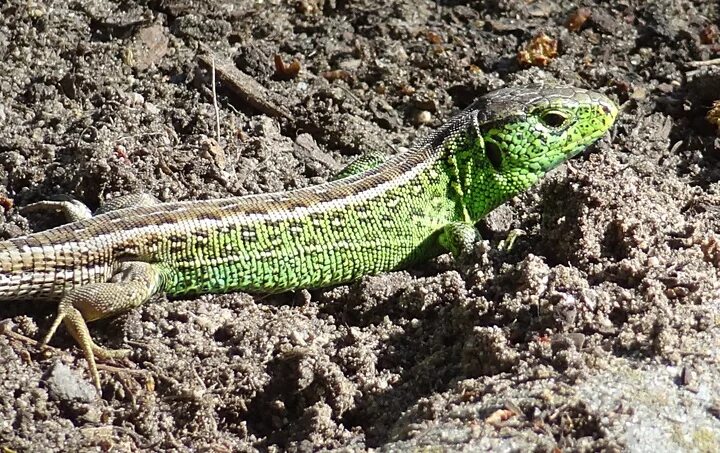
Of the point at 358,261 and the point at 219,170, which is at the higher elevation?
the point at 219,170

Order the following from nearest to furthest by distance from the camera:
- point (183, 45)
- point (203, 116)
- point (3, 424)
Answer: point (3, 424), point (203, 116), point (183, 45)

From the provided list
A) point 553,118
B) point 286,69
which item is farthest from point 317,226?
point 286,69

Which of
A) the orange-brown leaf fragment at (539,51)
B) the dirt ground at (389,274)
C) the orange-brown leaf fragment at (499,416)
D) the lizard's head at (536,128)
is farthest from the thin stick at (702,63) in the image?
the orange-brown leaf fragment at (499,416)

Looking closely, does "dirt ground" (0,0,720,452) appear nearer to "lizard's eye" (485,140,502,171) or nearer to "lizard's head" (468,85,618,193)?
"lizard's head" (468,85,618,193)

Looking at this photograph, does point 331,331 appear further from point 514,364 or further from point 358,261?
point 514,364

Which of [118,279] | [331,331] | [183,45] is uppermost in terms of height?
[183,45]

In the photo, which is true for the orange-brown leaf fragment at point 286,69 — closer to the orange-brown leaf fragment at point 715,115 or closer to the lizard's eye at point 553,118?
the lizard's eye at point 553,118

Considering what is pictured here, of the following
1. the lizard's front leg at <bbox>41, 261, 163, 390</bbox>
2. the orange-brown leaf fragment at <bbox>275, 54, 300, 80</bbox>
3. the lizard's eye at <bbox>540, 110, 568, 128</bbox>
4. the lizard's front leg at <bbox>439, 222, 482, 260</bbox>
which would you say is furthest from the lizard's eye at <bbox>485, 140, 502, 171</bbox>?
the lizard's front leg at <bbox>41, 261, 163, 390</bbox>

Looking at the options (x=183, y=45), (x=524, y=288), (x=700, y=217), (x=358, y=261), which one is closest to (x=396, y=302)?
(x=358, y=261)
